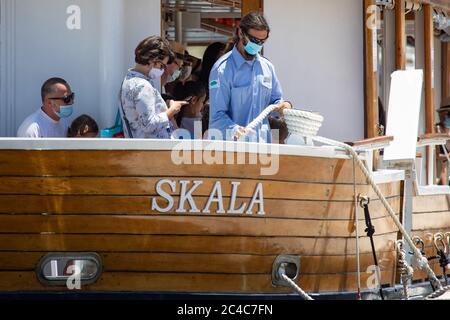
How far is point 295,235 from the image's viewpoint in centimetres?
741

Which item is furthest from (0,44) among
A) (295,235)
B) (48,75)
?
(295,235)

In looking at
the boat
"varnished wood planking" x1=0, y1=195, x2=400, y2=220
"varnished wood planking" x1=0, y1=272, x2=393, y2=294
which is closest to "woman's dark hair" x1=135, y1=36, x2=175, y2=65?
the boat

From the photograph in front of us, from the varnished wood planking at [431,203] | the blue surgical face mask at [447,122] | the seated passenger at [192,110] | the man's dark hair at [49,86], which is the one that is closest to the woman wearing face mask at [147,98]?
the man's dark hair at [49,86]

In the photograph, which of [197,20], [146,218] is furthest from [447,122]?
[146,218]

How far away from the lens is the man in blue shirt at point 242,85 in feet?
25.5

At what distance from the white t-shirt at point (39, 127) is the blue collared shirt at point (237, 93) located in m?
1.08

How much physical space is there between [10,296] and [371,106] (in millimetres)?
3730

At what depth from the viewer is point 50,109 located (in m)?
7.77

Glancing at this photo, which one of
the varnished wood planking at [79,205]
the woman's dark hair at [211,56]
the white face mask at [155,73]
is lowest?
the varnished wood planking at [79,205]

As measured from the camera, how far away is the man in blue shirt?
25.5ft

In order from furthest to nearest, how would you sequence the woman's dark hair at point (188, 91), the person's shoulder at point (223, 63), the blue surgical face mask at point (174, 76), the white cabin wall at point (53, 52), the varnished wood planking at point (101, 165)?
1. the blue surgical face mask at point (174, 76)
2. the woman's dark hair at point (188, 91)
3. the white cabin wall at point (53, 52)
4. the person's shoulder at point (223, 63)
5. the varnished wood planking at point (101, 165)

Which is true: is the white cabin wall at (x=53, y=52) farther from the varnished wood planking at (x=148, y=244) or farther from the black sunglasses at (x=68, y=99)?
the varnished wood planking at (x=148, y=244)

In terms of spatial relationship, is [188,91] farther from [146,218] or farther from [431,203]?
[431,203]

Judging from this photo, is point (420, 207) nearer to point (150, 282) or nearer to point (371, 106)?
point (371, 106)
